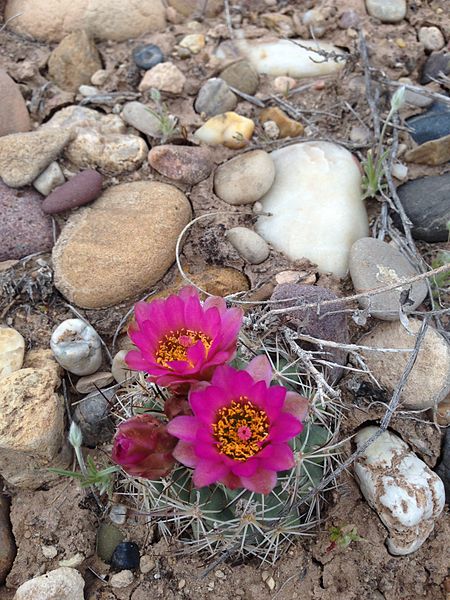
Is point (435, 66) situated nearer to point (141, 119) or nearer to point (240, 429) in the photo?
point (141, 119)

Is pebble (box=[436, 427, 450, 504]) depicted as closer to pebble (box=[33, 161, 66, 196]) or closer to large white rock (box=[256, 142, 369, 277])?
large white rock (box=[256, 142, 369, 277])

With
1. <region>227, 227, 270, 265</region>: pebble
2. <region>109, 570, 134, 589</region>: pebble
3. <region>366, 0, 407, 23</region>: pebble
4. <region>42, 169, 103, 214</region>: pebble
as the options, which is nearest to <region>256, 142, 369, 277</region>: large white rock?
<region>227, 227, 270, 265</region>: pebble

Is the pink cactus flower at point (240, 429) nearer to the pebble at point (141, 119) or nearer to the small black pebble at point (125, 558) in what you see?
the small black pebble at point (125, 558)

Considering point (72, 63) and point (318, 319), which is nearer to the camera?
point (318, 319)

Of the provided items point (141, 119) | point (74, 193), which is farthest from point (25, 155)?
point (141, 119)

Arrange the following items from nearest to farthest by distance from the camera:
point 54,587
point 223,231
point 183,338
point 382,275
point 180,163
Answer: point 183,338, point 54,587, point 382,275, point 223,231, point 180,163

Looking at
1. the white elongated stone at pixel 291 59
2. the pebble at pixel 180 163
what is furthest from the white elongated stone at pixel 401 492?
the white elongated stone at pixel 291 59
